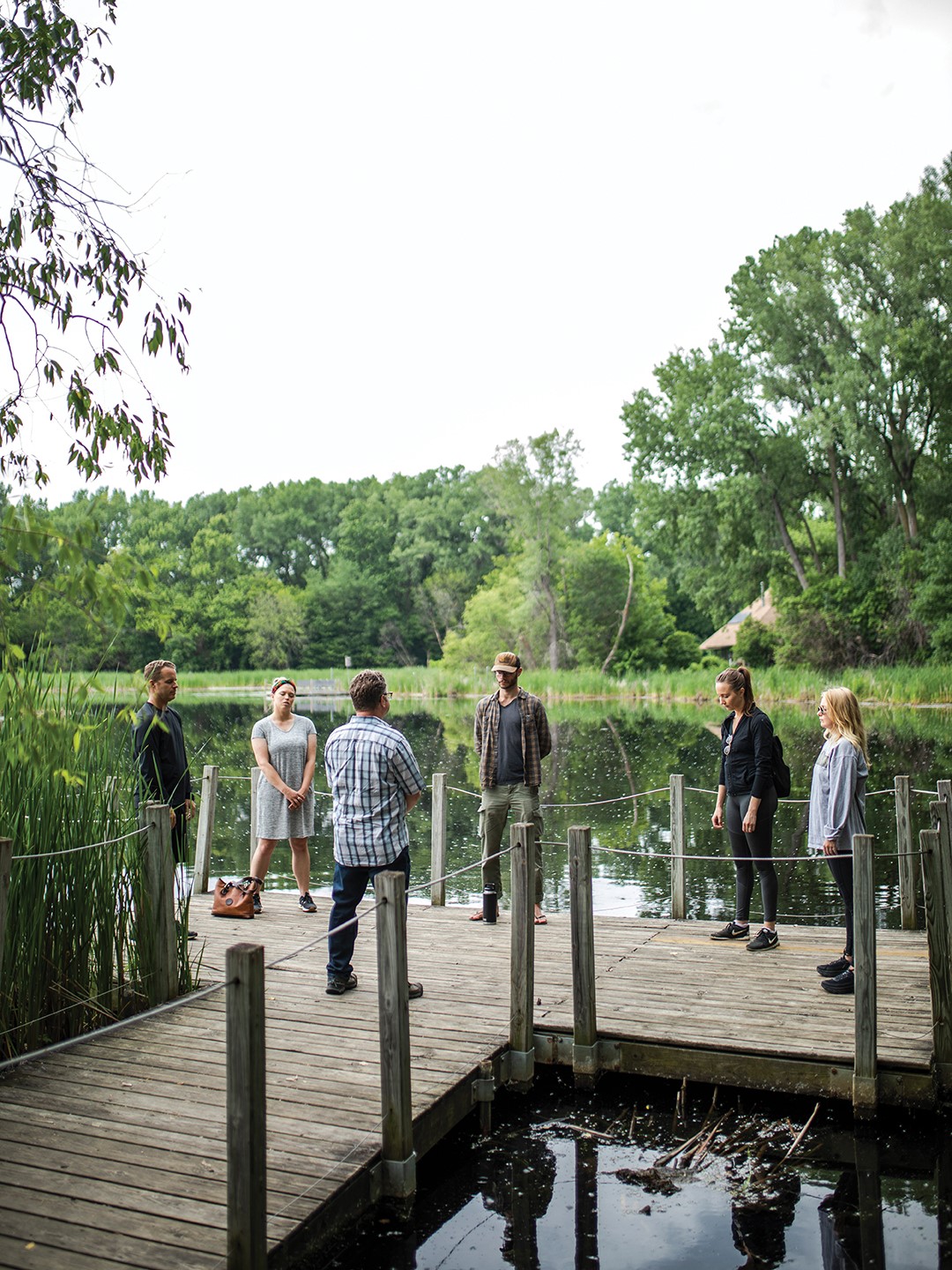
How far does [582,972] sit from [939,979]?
63.4 inches

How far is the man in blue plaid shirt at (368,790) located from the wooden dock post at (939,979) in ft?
7.72

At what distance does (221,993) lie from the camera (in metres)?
6.05

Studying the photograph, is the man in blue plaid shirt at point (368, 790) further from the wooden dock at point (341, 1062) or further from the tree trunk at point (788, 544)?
the tree trunk at point (788, 544)

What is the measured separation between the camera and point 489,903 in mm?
8031

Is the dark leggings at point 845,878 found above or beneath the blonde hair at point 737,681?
beneath

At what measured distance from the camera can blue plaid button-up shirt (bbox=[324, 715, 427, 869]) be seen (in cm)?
552

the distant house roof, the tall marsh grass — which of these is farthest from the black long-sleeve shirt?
the distant house roof

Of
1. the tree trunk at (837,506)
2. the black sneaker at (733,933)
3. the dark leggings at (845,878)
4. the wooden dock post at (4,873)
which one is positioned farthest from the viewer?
the tree trunk at (837,506)

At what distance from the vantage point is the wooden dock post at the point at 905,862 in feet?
25.5

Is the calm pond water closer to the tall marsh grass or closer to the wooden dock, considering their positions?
the wooden dock

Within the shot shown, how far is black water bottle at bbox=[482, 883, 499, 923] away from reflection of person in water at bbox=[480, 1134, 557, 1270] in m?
2.70

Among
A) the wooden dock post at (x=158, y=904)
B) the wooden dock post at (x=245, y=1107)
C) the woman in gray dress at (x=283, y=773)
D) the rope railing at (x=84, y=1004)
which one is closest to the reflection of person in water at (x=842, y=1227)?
the wooden dock post at (x=245, y=1107)

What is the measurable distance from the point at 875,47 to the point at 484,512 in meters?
58.1

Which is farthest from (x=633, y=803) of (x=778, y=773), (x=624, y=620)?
(x=624, y=620)
